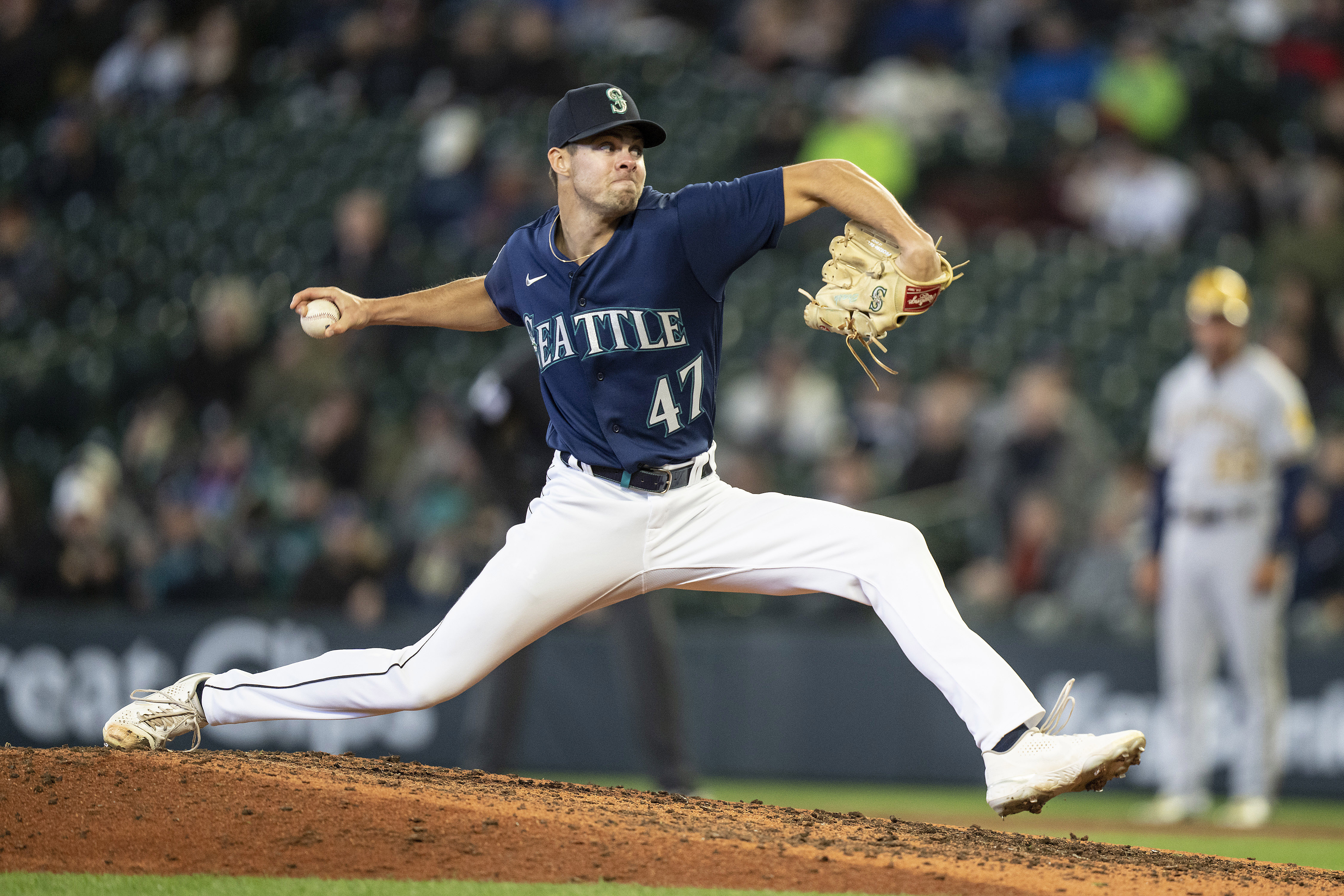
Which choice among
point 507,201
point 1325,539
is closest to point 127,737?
point 1325,539

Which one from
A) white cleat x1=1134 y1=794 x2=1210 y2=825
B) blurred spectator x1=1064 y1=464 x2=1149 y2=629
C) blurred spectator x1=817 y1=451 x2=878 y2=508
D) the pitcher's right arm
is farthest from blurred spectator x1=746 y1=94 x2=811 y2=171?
the pitcher's right arm

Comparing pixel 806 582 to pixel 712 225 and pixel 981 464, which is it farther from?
pixel 981 464

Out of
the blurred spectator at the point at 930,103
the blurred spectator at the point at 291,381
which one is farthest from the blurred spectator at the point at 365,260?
the blurred spectator at the point at 930,103

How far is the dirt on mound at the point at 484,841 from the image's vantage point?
3.65 meters

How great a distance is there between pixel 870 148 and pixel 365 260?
3977 millimetres

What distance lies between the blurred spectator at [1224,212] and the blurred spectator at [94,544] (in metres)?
7.58

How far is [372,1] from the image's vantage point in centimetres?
1552

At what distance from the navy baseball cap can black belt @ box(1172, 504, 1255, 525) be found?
411 centimetres

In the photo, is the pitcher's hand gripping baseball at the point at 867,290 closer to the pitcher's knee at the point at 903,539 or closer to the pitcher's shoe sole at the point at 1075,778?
the pitcher's knee at the point at 903,539

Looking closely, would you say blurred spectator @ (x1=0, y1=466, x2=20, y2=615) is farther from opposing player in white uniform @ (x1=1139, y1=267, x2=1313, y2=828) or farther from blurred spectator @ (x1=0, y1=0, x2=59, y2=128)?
opposing player in white uniform @ (x1=1139, y1=267, x2=1313, y2=828)

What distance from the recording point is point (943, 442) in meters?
9.13

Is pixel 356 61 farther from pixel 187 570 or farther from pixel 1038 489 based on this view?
pixel 1038 489

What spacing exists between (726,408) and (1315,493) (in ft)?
12.2

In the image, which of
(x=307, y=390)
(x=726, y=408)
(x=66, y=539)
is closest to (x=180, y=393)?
(x=307, y=390)
